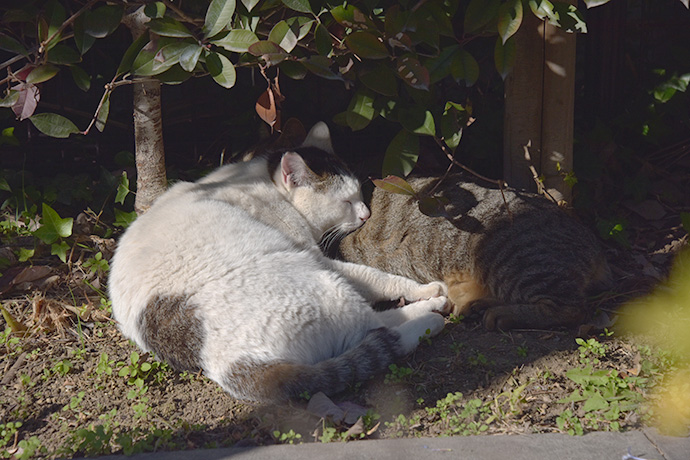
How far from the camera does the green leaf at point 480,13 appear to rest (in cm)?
292

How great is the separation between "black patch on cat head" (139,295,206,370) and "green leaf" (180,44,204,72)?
1.04m

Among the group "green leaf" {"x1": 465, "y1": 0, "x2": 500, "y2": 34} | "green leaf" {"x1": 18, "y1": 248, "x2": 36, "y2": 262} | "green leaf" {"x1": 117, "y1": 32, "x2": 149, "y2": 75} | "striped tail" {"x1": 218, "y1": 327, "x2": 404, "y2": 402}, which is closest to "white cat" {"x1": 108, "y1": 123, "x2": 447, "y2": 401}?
"striped tail" {"x1": 218, "y1": 327, "x2": 404, "y2": 402}

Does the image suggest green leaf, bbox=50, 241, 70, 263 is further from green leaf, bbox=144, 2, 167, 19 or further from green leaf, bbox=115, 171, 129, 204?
green leaf, bbox=144, 2, 167, 19

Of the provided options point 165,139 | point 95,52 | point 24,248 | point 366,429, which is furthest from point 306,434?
point 95,52

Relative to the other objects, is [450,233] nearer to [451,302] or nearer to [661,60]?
[451,302]

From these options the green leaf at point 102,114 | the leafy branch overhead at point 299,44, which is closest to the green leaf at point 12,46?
the leafy branch overhead at point 299,44

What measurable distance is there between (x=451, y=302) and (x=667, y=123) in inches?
102

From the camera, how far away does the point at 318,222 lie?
3.75 metres

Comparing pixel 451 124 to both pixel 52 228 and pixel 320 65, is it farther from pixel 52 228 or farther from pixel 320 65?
pixel 52 228

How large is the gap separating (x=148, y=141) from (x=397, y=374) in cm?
223

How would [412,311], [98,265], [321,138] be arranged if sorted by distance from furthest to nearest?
[321,138]
[98,265]
[412,311]

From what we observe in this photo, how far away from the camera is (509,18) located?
9.12 feet

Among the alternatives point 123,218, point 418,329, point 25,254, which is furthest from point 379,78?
point 25,254

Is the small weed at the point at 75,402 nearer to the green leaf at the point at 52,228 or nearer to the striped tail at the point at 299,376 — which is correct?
the striped tail at the point at 299,376
